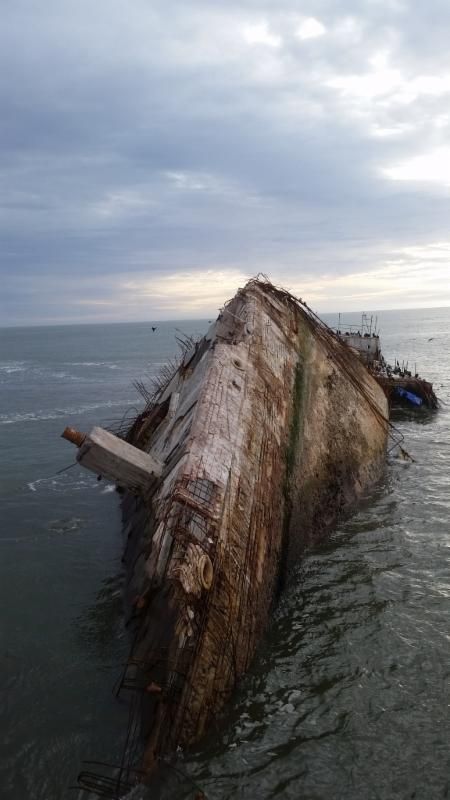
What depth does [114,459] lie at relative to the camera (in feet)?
25.3

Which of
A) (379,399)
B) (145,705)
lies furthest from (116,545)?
(379,399)

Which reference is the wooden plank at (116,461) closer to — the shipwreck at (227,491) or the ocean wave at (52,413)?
the shipwreck at (227,491)

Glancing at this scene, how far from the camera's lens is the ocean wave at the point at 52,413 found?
2923 cm

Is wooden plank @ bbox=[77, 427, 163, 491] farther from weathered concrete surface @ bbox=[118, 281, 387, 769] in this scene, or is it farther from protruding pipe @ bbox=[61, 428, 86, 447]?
weathered concrete surface @ bbox=[118, 281, 387, 769]

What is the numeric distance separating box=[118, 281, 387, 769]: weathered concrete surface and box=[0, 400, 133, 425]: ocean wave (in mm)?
17312

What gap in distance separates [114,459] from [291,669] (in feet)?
12.7

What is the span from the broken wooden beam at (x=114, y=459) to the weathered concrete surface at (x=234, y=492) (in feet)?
1.07

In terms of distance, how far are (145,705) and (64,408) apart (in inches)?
1149

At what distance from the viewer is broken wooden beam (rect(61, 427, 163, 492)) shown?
7.48 m

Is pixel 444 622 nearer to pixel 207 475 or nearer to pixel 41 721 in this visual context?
pixel 207 475

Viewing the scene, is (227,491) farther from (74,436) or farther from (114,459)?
(74,436)

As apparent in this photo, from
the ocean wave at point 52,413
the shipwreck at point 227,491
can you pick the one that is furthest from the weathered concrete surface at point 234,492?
the ocean wave at point 52,413

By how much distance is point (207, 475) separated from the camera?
6719 mm

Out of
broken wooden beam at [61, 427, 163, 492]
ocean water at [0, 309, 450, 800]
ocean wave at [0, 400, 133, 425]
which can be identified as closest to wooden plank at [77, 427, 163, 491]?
broken wooden beam at [61, 427, 163, 492]
